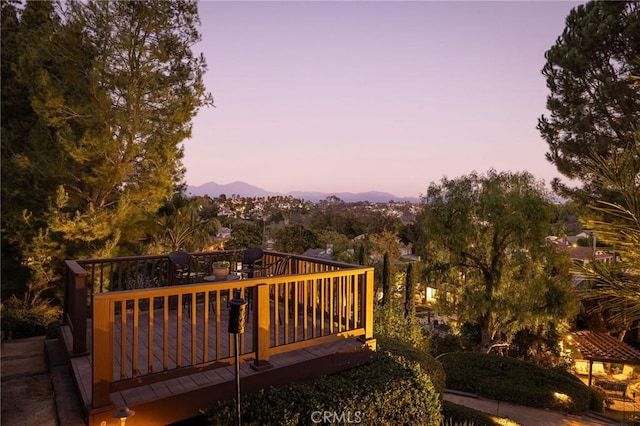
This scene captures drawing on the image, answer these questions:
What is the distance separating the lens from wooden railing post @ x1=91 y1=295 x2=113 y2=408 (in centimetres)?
307

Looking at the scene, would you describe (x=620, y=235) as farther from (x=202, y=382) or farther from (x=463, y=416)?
(x=463, y=416)

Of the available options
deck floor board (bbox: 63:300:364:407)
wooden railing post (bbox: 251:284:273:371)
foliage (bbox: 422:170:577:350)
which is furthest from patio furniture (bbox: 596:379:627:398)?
wooden railing post (bbox: 251:284:273:371)

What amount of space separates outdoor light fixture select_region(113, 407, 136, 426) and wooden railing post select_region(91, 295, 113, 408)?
0.22 meters

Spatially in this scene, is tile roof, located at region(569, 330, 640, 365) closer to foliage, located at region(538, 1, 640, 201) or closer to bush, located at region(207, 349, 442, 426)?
foliage, located at region(538, 1, 640, 201)

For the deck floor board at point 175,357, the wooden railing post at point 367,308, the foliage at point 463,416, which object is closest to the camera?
the deck floor board at point 175,357

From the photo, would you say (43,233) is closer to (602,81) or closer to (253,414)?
(253,414)

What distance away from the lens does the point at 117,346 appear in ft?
14.1

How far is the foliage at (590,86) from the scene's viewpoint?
30.2 feet

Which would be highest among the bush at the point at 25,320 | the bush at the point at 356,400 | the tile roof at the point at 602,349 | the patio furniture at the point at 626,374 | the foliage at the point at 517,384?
the bush at the point at 356,400

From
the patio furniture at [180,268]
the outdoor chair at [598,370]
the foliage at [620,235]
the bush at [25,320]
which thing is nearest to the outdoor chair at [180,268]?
the patio furniture at [180,268]

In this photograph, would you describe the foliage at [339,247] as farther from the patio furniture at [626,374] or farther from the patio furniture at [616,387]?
the patio furniture at [626,374]

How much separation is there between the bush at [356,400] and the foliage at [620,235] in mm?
2207

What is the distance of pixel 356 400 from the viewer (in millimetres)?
4004

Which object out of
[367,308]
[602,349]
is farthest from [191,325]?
[602,349]
